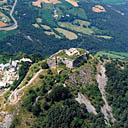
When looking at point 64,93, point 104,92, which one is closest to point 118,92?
point 104,92

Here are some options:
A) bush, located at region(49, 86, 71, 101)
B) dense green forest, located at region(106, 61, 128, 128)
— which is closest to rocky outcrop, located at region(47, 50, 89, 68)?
dense green forest, located at region(106, 61, 128, 128)

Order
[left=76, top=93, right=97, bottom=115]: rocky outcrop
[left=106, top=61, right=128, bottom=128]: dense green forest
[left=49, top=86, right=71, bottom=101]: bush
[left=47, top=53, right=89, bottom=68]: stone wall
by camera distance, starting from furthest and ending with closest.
Result: [left=47, top=53, right=89, bottom=68]: stone wall, [left=106, top=61, right=128, bottom=128]: dense green forest, [left=76, top=93, right=97, bottom=115]: rocky outcrop, [left=49, top=86, right=71, bottom=101]: bush

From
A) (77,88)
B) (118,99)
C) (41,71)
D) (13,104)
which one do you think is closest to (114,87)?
(118,99)

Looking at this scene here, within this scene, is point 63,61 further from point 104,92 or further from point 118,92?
point 118,92

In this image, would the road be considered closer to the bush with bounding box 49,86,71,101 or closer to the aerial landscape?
the aerial landscape

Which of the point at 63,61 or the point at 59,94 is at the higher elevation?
the point at 59,94

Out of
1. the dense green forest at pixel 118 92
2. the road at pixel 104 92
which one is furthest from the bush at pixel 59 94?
the dense green forest at pixel 118 92

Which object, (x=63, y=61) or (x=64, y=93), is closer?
(x=64, y=93)

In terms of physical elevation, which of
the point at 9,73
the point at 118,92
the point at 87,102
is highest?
the point at 87,102

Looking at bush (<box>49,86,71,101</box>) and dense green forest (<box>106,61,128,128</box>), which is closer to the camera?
bush (<box>49,86,71,101</box>)

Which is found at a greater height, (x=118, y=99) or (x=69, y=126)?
(x=69, y=126)

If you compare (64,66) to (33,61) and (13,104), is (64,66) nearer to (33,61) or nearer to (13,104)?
(33,61)
